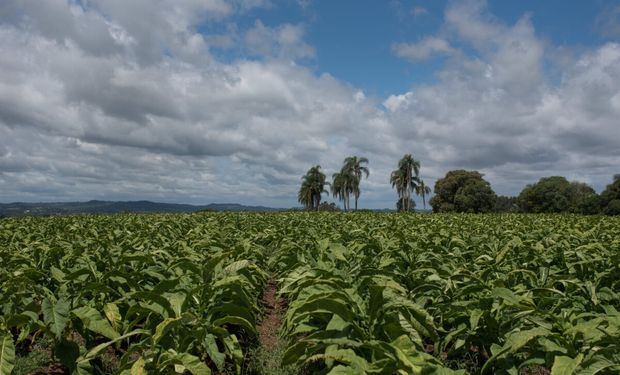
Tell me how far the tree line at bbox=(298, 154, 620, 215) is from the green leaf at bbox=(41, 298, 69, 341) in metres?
74.2

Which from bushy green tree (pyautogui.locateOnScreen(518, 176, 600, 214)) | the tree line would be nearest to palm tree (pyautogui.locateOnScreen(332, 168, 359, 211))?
the tree line

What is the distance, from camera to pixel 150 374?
3.17m

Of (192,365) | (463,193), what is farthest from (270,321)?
(463,193)

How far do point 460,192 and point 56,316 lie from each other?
282 ft

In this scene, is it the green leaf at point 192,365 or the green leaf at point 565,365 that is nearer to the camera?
the green leaf at point 565,365

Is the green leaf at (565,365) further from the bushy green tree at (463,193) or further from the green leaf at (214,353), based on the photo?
the bushy green tree at (463,193)

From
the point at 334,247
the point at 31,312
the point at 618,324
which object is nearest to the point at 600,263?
the point at 618,324

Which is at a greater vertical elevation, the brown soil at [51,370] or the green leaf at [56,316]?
the green leaf at [56,316]

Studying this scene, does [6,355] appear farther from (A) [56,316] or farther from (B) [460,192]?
(B) [460,192]

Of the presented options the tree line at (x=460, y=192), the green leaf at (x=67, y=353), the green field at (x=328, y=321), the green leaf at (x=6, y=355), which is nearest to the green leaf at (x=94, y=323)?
the green field at (x=328, y=321)

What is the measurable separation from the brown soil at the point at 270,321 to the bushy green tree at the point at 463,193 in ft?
243

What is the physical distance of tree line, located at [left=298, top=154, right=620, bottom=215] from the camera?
7912cm

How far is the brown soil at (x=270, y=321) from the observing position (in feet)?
17.4

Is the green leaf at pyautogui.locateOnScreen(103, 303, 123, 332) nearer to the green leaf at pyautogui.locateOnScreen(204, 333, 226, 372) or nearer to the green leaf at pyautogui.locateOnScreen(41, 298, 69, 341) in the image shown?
the green leaf at pyautogui.locateOnScreen(41, 298, 69, 341)
